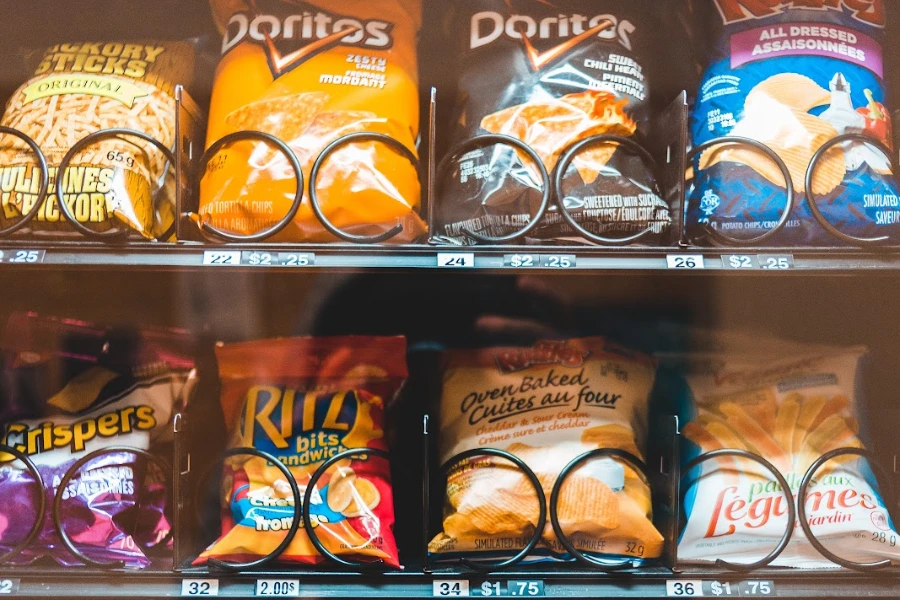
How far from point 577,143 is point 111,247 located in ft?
1.91

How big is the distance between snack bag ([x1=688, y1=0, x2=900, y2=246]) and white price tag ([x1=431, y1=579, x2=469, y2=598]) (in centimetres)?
54

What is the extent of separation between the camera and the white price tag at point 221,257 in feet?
2.58

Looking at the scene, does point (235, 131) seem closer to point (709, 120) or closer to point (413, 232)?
point (413, 232)

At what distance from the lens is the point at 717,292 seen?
3.23 ft

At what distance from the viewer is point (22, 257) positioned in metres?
0.78

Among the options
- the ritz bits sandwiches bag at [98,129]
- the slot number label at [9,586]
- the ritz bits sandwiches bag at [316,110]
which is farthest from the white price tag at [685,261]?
the slot number label at [9,586]

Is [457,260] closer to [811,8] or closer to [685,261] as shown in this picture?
[685,261]

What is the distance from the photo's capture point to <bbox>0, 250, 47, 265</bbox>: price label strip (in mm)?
775

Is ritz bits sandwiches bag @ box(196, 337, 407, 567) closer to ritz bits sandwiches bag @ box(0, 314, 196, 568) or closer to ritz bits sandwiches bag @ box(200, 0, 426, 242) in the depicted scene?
ritz bits sandwiches bag @ box(0, 314, 196, 568)

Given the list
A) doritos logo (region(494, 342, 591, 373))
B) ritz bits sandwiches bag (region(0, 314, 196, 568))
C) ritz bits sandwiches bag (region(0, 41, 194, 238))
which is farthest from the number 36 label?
ritz bits sandwiches bag (region(0, 41, 194, 238))

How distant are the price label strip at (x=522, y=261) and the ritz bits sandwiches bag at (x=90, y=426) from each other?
0.50 meters

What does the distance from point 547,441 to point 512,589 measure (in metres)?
0.19

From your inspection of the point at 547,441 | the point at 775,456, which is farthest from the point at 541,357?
the point at 775,456

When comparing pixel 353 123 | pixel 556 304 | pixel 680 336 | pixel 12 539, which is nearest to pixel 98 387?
pixel 12 539
